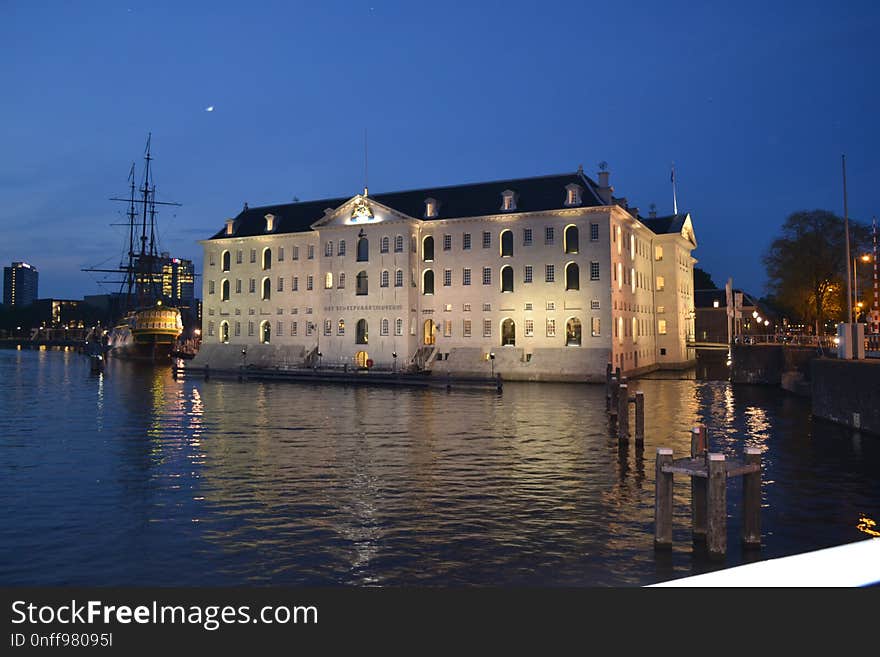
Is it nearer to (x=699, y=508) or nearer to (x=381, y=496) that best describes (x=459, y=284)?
(x=381, y=496)

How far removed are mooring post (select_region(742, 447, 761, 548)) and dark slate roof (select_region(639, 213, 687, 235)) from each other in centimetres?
6471

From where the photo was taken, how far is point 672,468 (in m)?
12.0

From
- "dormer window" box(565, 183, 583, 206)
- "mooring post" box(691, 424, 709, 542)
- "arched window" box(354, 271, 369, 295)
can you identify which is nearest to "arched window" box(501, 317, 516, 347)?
"dormer window" box(565, 183, 583, 206)

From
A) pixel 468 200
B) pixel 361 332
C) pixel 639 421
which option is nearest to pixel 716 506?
pixel 639 421

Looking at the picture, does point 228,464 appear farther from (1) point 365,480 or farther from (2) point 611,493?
(2) point 611,493

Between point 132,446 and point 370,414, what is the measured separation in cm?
1286

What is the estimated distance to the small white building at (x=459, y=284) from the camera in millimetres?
57188

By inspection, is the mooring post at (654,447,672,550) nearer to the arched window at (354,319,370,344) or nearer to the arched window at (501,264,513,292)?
the arched window at (501,264,513,292)

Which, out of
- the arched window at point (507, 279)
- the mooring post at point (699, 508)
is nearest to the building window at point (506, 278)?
the arched window at point (507, 279)

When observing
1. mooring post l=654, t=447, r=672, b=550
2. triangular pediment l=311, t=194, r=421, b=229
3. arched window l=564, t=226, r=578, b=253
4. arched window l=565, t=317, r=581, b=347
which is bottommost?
mooring post l=654, t=447, r=672, b=550

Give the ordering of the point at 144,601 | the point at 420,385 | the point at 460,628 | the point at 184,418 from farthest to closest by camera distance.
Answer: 1. the point at 420,385
2. the point at 184,418
3. the point at 144,601
4. the point at 460,628

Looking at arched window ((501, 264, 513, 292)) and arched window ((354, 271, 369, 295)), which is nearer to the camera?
arched window ((501, 264, 513, 292))

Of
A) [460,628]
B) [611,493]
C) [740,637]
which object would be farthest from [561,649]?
[611,493]

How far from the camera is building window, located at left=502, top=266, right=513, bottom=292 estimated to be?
2367 inches
